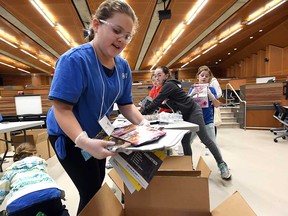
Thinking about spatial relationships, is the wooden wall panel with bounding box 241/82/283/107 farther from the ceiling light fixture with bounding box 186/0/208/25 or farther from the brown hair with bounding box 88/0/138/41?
the brown hair with bounding box 88/0/138/41

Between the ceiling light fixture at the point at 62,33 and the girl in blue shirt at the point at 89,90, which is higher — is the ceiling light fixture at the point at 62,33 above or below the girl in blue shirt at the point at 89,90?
above

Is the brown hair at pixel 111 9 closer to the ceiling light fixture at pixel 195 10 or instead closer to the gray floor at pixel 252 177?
the gray floor at pixel 252 177

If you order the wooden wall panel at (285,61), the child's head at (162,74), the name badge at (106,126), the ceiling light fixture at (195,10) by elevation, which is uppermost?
the ceiling light fixture at (195,10)

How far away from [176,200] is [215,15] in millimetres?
7397

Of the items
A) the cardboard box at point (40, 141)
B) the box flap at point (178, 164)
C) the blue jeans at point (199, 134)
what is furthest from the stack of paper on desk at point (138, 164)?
the cardboard box at point (40, 141)

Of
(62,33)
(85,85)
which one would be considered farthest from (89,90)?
(62,33)

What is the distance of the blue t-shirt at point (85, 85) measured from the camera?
0.71m

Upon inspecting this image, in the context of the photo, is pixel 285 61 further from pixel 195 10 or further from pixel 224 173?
pixel 224 173

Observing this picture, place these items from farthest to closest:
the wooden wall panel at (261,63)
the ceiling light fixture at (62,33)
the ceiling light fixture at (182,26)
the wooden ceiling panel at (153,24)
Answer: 1. the wooden wall panel at (261,63)
2. the ceiling light fixture at (62,33)
3. the ceiling light fixture at (182,26)
4. the wooden ceiling panel at (153,24)

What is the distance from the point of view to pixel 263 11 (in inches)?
270

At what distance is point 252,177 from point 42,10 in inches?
262

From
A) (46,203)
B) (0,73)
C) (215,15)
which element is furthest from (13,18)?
(0,73)

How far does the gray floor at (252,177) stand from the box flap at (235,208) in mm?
903

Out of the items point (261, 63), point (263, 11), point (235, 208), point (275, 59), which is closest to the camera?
point (235, 208)
